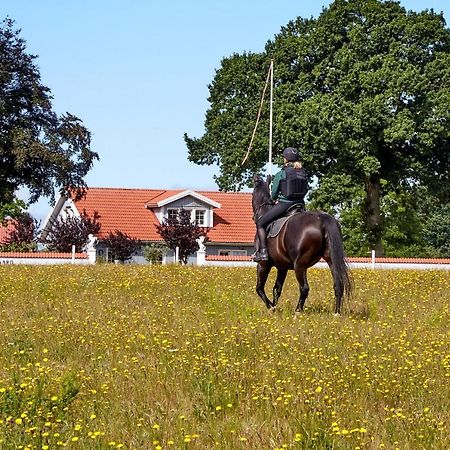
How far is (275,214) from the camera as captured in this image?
16000 millimetres

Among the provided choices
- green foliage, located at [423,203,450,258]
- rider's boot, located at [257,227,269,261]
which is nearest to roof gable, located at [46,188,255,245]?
green foliage, located at [423,203,450,258]

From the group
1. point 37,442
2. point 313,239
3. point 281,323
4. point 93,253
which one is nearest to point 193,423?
point 37,442

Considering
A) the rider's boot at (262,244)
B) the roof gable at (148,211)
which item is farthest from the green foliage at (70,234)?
the rider's boot at (262,244)

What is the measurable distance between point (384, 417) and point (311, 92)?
46.1 meters

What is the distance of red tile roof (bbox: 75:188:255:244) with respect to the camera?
69.0m

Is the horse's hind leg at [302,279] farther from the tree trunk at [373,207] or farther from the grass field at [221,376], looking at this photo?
the tree trunk at [373,207]

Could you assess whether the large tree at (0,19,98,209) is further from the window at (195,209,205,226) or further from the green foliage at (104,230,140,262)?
the window at (195,209,205,226)

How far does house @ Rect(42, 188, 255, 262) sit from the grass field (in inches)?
2072

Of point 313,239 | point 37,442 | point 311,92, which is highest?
point 311,92

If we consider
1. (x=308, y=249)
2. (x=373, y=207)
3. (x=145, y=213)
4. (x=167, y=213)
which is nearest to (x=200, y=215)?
(x=167, y=213)

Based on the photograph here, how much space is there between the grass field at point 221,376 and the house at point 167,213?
173 feet

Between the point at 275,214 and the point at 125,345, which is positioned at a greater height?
the point at 275,214

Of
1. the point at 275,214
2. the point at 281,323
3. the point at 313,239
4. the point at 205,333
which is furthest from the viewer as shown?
the point at 275,214

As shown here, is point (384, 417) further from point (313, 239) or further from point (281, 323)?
point (313, 239)
